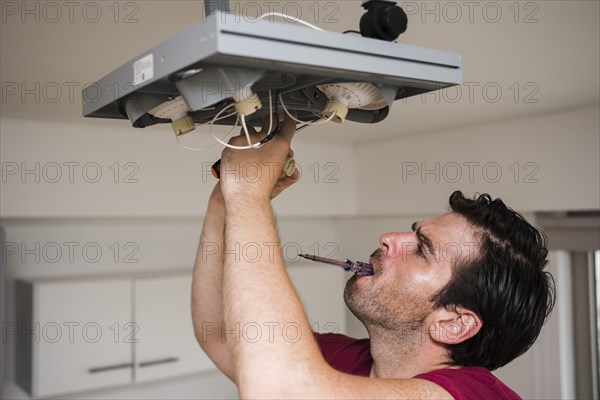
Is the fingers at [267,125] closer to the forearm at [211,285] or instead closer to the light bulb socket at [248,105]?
the light bulb socket at [248,105]

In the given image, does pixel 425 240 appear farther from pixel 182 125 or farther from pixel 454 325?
pixel 182 125

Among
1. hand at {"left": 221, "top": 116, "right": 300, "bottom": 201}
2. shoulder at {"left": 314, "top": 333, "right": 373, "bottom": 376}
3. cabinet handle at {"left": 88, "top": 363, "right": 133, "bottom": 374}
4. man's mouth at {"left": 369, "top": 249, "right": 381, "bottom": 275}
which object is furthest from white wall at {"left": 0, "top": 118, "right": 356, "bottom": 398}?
hand at {"left": 221, "top": 116, "right": 300, "bottom": 201}

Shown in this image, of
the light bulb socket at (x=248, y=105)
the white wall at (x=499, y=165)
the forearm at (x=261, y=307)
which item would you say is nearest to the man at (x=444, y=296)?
the forearm at (x=261, y=307)

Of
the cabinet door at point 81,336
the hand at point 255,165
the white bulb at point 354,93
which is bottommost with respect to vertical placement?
the cabinet door at point 81,336

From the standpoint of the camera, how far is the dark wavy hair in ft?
4.39

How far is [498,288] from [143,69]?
3.00 ft

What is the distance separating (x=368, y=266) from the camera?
1391 mm

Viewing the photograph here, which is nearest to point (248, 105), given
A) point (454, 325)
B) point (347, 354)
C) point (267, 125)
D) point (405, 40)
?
point (267, 125)

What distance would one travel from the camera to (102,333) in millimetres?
2311

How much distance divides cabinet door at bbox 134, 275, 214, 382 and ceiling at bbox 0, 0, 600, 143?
0.79 metres

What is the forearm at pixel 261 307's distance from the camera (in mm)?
903

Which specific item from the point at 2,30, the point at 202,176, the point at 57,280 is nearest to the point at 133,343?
the point at 57,280

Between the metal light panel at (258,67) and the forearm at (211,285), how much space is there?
43 centimetres

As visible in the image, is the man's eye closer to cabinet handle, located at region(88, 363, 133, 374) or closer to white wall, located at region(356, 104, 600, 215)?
white wall, located at region(356, 104, 600, 215)
